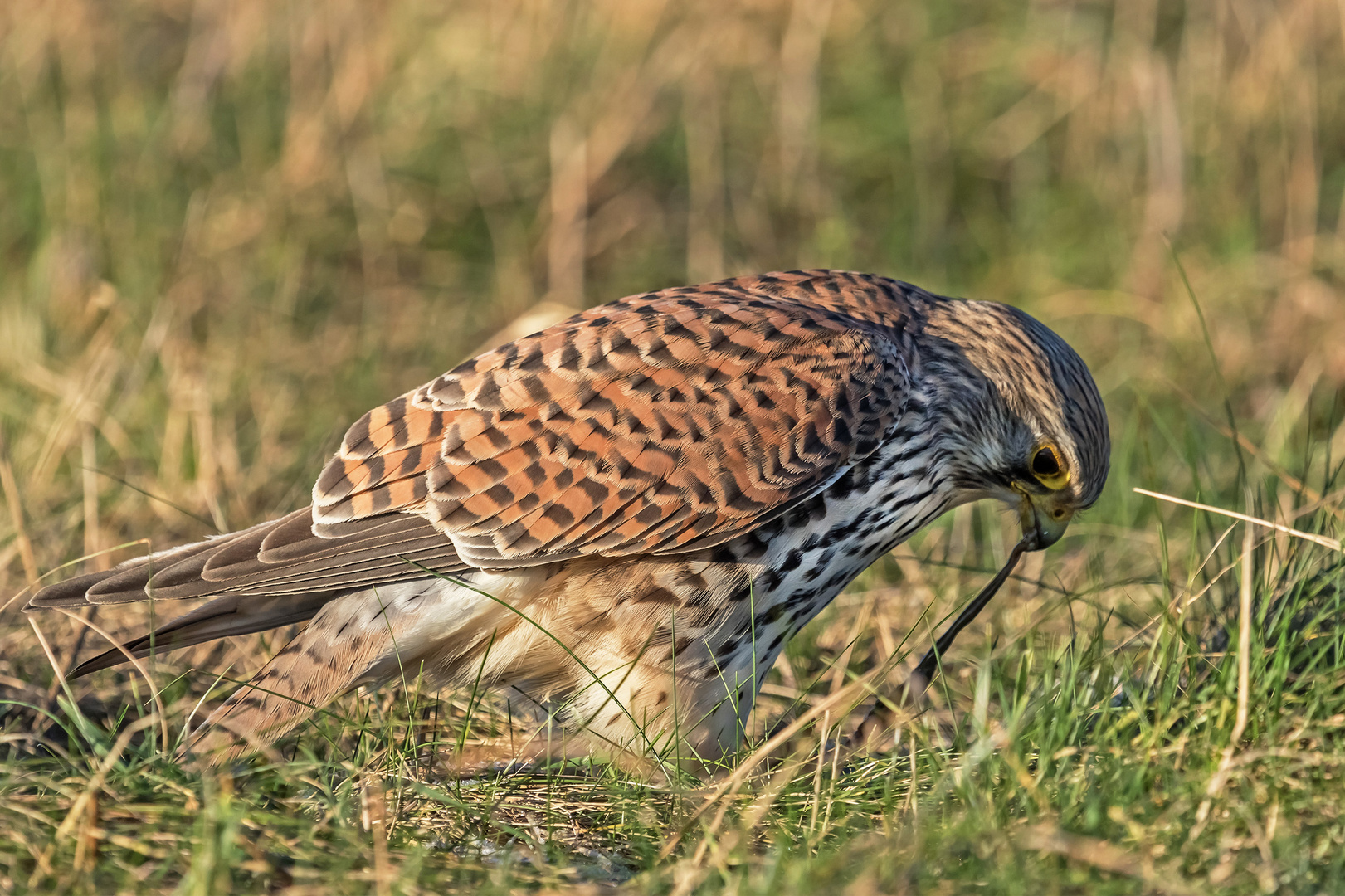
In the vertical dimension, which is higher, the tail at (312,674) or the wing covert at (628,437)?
the wing covert at (628,437)

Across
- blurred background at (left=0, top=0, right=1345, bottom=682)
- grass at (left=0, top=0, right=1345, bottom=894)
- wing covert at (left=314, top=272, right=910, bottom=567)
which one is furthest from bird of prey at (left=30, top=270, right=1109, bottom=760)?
blurred background at (left=0, top=0, right=1345, bottom=682)

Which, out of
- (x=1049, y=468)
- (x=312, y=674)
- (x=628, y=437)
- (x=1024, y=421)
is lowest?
(x=312, y=674)

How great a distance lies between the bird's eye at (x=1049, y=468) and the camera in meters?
3.74

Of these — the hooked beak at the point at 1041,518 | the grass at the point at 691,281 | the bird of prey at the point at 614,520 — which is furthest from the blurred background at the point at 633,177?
the bird of prey at the point at 614,520

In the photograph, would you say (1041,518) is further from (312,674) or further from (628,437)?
(312,674)

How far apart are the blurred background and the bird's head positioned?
1.77 m

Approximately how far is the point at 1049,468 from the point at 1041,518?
0.50ft

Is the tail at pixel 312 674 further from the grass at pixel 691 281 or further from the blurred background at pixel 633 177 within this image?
the blurred background at pixel 633 177

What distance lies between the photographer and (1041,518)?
12.7ft

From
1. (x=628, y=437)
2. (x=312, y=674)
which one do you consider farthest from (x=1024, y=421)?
(x=312, y=674)

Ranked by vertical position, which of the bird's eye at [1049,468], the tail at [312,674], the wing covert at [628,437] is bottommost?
the tail at [312,674]

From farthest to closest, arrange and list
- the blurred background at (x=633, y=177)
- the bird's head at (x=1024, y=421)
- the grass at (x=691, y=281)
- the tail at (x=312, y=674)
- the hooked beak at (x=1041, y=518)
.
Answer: the blurred background at (x=633, y=177)
the hooked beak at (x=1041, y=518)
the bird's head at (x=1024, y=421)
the tail at (x=312, y=674)
the grass at (x=691, y=281)

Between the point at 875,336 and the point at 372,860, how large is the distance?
1.83 m

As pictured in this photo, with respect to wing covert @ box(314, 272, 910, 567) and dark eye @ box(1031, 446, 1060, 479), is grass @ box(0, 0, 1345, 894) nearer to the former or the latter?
dark eye @ box(1031, 446, 1060, 479)
